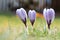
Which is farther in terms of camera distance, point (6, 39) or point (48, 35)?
point (6, 39)

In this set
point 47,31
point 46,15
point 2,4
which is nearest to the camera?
point 46,15

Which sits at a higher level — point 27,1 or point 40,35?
point 40,35

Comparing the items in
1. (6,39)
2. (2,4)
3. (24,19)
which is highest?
(24,19)

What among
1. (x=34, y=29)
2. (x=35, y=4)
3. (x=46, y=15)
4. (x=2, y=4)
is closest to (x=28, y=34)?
(x=34, y=29)

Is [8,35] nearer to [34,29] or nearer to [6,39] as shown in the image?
[6,39]

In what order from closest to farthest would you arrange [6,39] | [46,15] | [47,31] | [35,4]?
[46,15]
[47,31]
[6,39]
[35,4]

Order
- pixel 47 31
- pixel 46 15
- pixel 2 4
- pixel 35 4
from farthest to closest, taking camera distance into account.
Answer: pixel 2 4 → pixel 35 4 → pixel 47 31 → pixel 46 15

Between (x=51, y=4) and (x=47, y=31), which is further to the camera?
(x=51, y=4)

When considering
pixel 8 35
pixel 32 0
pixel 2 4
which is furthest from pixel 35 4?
pixel 8 35

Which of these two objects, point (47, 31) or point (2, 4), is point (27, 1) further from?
point (47, 31)
